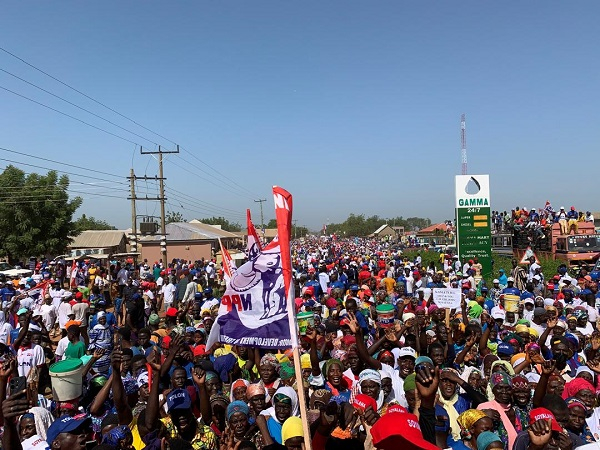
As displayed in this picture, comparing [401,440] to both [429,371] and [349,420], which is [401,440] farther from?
[349,420]

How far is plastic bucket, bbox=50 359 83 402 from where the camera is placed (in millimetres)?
4434

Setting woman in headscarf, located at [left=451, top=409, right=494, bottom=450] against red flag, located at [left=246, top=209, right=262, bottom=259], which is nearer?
woman in headscarf, located at [left=451, top=409, right=494, bottom=450]

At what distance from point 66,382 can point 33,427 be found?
0.49 meters

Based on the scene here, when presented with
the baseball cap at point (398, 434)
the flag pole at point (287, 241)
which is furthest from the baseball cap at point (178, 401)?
the baseball cap at point (398, 434)

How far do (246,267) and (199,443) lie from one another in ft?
6.35

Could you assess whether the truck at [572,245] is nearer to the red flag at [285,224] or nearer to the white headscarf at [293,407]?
the white headscarf at [293,407]

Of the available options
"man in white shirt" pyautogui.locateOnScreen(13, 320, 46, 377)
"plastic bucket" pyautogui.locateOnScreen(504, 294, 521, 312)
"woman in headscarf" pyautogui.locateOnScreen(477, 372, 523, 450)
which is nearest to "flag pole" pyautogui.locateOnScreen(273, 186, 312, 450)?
"woman in headscarf" pyautogui.locateOnScreen(477, 372, 523, 450)

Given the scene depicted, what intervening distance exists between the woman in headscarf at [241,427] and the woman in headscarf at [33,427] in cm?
146

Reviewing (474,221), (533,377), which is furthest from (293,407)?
(474,221)

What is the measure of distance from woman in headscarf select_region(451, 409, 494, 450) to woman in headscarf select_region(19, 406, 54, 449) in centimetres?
324

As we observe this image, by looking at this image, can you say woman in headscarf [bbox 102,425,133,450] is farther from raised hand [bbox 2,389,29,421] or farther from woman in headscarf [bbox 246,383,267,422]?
woman in headscarf [bbox 246,383,267,422]

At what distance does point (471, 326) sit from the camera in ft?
22.4

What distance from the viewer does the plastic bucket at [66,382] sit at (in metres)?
4.43

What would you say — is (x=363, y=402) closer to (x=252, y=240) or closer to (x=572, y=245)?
(x=252, y=240)
